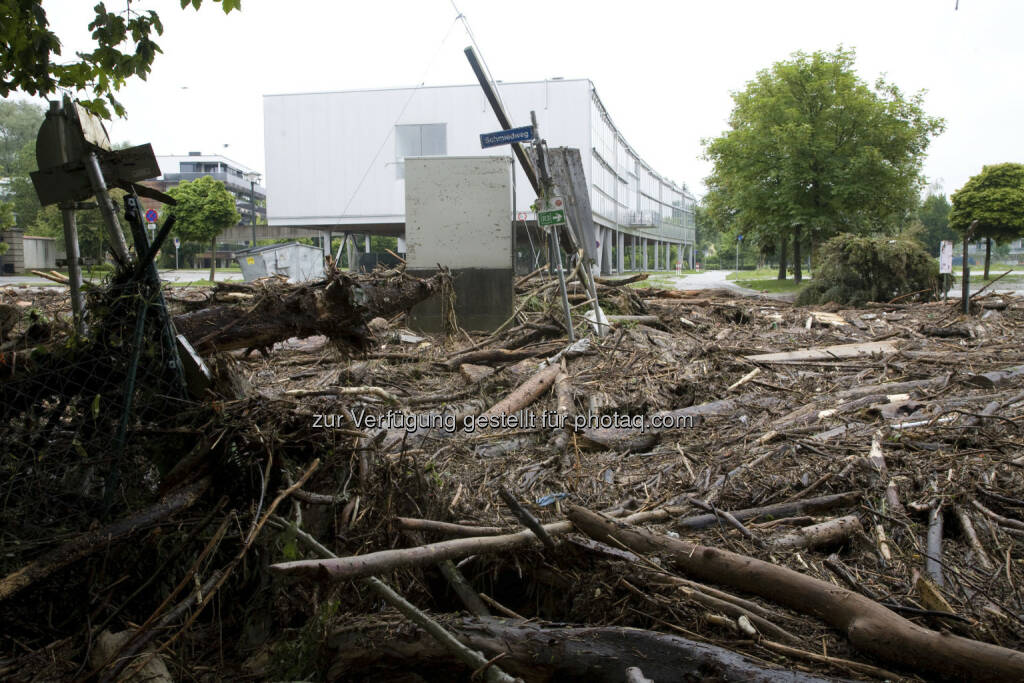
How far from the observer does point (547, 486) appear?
4727 millimetres

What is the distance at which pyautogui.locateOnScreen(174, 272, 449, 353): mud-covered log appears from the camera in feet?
13.7

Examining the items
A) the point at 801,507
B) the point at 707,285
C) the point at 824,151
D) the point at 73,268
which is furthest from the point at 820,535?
the point at 824,151

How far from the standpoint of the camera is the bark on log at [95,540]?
2.92 metres

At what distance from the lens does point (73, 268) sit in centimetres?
396

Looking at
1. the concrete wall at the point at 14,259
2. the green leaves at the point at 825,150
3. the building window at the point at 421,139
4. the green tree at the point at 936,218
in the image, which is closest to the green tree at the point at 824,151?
the green leaves at the point at 825,150

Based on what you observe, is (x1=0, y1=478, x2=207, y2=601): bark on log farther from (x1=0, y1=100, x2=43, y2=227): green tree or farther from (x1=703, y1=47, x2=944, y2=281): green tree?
(x1=0, y1=100, x2=43, y2=227): green tree

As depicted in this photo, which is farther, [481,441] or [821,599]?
[481,441]

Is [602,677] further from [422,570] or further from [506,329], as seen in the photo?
[506,329]

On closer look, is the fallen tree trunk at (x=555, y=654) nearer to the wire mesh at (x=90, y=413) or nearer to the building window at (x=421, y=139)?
the wire mesh at (x=90, y=413)

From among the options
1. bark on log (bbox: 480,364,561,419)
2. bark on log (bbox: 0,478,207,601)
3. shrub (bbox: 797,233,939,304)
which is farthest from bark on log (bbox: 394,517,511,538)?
shrub (bbox: 797,233,939,304)

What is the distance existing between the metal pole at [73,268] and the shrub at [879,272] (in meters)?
18.3

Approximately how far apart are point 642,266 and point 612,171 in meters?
27.2

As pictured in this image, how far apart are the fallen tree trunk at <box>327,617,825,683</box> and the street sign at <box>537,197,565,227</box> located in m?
7.03

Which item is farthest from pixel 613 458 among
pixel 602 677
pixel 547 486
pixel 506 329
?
pixel 506 329
